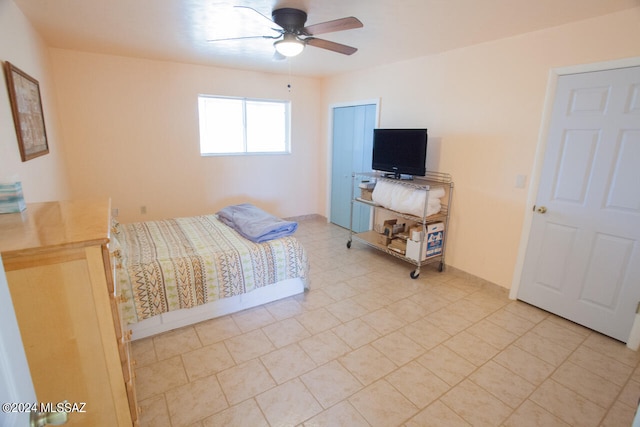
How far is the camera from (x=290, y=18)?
227 centimetres

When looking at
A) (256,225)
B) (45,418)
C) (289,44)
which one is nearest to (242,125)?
(256,225)

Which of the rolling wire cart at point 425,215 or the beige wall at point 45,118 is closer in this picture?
the beige wall at point 45,118

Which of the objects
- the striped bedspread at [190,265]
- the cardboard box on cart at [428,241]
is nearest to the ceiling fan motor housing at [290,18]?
the striped bedspread at [190,265]

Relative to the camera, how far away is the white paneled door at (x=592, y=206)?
227 cm

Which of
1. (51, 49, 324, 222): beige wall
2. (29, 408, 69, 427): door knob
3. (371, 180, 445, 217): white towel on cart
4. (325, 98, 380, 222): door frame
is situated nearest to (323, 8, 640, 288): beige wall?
(371, 180, 445, 217): white towel on cart

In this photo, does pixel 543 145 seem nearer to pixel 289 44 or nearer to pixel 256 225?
pixel 289 44

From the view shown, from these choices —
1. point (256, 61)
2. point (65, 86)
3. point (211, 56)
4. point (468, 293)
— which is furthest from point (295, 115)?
point (468, 293)

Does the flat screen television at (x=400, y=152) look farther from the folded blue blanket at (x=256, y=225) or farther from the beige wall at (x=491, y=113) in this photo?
the folded blue blanket at (x=256, y=225)

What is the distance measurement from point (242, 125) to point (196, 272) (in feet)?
9.77

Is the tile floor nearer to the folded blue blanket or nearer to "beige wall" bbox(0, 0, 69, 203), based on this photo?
the folded blue blanket

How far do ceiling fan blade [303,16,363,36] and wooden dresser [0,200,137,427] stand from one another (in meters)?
1.78

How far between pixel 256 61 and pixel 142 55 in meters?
1.33

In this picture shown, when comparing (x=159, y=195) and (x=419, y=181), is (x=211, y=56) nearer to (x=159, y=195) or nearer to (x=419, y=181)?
(x=159, y=195)

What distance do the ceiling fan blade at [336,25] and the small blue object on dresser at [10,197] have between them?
1913 millimetres
